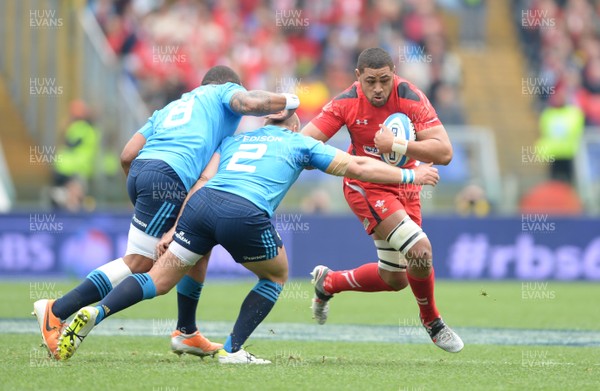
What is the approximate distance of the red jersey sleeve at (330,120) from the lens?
8969 mm

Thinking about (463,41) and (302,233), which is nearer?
(302,233)

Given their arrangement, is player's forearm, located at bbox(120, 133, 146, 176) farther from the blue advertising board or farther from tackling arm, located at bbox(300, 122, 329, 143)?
the blue advertising board

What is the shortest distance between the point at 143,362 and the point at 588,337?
4299mm

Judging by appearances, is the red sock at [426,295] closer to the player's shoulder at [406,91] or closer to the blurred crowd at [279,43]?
the player's shoulder at [406,91]

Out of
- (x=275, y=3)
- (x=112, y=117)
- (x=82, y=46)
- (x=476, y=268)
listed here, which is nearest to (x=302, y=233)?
(x=476, y=268)

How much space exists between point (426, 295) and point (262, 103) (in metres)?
2.18

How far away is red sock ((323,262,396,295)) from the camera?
9398 mm

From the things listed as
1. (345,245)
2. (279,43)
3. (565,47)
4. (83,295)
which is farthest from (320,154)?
(565,47)

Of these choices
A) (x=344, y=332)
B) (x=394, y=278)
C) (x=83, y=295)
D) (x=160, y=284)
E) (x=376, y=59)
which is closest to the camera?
(x=160, y=284)

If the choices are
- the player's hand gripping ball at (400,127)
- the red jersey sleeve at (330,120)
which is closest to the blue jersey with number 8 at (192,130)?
the red jersey sleeve at (330,120)

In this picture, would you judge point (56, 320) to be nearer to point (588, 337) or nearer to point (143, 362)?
point (143, 362)

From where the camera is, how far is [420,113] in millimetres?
8625

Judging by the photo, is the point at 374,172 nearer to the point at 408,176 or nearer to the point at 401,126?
the point at 408,176

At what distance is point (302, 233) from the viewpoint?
1670 cm
